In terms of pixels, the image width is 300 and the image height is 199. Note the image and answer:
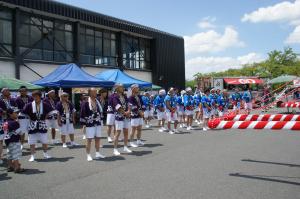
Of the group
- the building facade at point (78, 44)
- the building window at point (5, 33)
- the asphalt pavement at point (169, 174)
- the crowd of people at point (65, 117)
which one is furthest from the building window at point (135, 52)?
the asphalt pavement at point (169, 174)

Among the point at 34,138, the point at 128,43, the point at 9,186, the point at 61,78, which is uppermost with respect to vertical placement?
the point at 128,43

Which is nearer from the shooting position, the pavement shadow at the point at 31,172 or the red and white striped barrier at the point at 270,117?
the pavement shadow at the point at 31,172

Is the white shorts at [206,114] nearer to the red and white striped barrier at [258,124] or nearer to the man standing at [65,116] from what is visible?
the man standing at [65,116]

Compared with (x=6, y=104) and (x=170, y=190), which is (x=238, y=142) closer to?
(x=170, y=190)

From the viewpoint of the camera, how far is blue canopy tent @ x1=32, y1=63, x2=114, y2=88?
55.1 feet

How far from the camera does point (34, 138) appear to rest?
8867 millimetres

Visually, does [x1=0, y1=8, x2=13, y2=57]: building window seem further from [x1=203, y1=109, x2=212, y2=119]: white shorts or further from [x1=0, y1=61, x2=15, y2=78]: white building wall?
[x1=203, y1=109, x2=212, y2=119]: white shorts

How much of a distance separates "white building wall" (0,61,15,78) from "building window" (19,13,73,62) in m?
1.27

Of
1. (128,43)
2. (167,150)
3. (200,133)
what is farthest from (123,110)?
(128,43)

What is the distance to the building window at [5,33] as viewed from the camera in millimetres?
19922

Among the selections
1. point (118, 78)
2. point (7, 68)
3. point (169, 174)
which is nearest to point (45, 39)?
point (7, 68)

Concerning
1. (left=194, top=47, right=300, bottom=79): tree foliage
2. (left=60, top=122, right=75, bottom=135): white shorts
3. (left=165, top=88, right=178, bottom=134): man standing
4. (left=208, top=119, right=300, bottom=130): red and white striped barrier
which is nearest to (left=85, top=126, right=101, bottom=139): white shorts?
(left=60, top=122, right=75, bottom=135): white shorts

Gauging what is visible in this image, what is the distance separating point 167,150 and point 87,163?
8.72 ft

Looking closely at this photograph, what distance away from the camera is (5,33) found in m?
20.2
